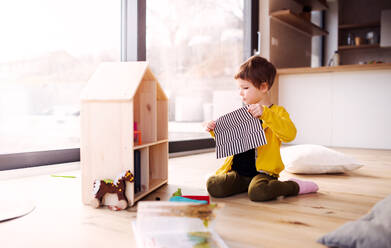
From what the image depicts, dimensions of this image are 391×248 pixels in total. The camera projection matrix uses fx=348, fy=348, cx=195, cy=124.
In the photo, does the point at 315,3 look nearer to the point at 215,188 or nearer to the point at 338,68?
the point at 338,68

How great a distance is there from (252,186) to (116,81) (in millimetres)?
647

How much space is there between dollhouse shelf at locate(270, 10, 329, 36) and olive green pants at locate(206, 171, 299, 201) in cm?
244

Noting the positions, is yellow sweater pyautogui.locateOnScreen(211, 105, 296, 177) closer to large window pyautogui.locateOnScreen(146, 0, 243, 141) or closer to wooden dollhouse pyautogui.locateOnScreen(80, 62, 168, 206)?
wooden dollhouse pyautogui.locateOnScreen(80, 62, 168, 206)

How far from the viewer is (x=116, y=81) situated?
128 cm

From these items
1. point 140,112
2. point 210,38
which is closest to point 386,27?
point 210,38

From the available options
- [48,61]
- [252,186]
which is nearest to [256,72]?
[252,186]

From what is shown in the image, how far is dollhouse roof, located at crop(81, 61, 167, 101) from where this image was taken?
121cm

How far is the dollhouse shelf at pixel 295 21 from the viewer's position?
3.44 metres

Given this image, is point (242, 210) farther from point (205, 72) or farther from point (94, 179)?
point (205, 72)

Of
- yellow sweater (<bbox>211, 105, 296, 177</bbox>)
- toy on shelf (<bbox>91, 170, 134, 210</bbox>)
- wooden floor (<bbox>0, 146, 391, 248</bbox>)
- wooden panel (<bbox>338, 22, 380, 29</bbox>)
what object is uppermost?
wooden panel (<bbox>338, 22, 380, 29</bbox>)

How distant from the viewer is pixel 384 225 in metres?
0.85

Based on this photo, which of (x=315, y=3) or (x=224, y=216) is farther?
(x=315, y=3)

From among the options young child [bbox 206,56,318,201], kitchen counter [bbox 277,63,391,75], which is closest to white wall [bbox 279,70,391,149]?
kitchen counter [bbox 277,63,391,75]

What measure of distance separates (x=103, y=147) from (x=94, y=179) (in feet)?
0.39
